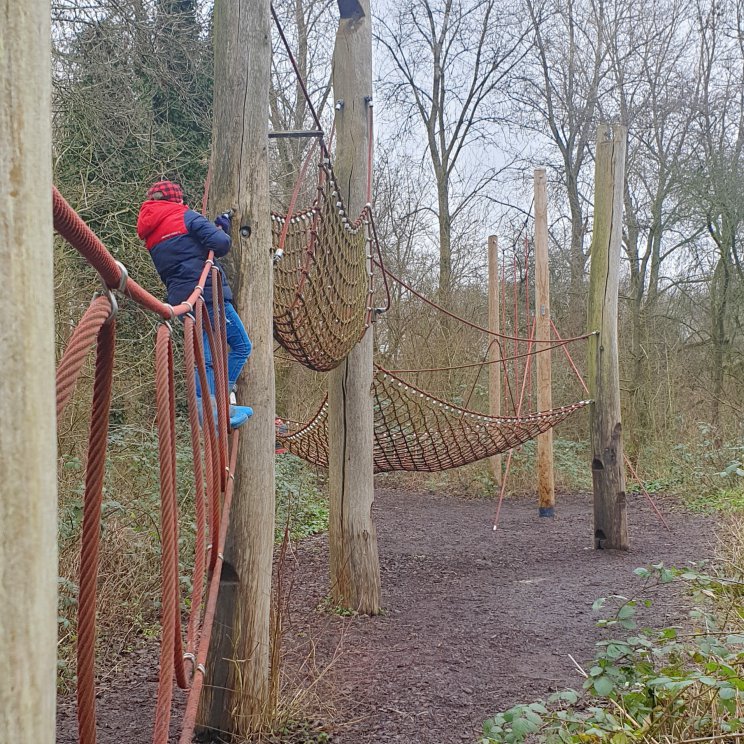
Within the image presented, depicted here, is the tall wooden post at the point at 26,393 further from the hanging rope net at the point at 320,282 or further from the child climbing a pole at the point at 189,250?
the hanging rope net at the point at 320,282

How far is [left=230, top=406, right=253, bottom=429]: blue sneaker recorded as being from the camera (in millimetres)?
2598

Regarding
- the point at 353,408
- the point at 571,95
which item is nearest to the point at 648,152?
the point at 571,95

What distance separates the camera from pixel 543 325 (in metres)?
7.83

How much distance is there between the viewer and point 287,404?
31.0ft

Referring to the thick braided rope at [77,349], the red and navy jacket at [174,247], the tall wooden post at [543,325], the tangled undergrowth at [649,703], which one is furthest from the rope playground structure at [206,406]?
the tall wooden post at [543,325]

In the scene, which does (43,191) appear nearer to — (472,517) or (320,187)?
(320,187)

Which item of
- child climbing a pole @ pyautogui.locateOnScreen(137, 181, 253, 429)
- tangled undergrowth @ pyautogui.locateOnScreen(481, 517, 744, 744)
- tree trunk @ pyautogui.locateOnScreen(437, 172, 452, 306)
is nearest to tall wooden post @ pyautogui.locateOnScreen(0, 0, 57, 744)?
tangled undergrowth @ pyautogui.locateOnScreen(481, 517, 744, 744)

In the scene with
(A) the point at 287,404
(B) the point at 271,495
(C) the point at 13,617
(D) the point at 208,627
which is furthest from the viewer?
(A) the point at 287,404

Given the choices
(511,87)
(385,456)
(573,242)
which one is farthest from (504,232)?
(385,456)

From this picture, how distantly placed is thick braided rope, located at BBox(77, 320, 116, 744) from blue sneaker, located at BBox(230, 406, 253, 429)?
158cm

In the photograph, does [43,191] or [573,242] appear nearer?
[43,191]

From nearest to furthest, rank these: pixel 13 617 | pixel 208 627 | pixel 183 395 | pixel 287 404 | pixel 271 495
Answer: pixel 13 617
pixel 208 627
pixel 271 495
pixel 183 395
pixel 287 404

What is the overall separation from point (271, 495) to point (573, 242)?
1058 centimetres

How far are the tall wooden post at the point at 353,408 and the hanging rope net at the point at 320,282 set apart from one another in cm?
27
